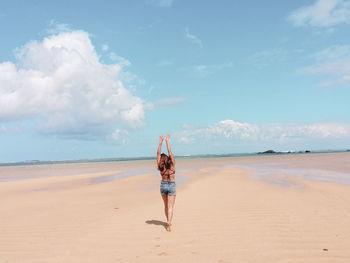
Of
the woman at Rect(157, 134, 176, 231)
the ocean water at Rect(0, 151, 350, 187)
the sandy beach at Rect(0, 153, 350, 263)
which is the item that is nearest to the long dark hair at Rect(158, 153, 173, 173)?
the woman at Rect(157, 134, 176, 231)

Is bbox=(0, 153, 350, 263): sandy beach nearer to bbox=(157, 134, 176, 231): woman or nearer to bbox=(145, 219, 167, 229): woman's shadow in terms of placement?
bbox=(145, 219, 167, 229): woman's shadow

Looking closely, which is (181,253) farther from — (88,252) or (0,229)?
(0,229)

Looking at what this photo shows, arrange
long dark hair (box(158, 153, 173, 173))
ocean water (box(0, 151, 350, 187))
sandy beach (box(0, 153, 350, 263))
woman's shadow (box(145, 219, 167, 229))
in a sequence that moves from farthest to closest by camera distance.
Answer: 1. ocean water (box(0, 151, 350, 187))
2. woman's shadow (box(145, 219, 167, 229))
3. long dark hair (box(158, 153, 173, 173))
4. sandy beach (box(0, 153, 350, 263))

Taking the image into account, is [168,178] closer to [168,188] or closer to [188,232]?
[168,188]

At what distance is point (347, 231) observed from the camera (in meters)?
7.62

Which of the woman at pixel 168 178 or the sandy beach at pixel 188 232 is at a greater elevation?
the woman at pixel 168 178

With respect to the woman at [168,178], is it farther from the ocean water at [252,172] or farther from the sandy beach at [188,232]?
the ocean water at [252,172]

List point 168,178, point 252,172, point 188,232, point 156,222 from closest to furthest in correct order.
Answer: point 188,232, point 168,178, point 156,222, point 252,172

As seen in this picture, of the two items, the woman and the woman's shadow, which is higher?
the woman

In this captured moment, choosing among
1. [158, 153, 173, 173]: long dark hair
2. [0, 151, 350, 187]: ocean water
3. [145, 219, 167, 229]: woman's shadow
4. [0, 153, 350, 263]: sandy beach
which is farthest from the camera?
[0, 151, 350, 187]: ocean water

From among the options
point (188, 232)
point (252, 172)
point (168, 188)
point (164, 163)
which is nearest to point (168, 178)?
point (168, 188)

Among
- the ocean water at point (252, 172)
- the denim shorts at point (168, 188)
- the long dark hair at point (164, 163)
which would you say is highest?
the long dark hair at point (164, 163)

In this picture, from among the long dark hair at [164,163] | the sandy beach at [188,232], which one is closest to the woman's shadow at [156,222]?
the sandy beach at [188,232]

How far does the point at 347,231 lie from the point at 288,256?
2720 mm
